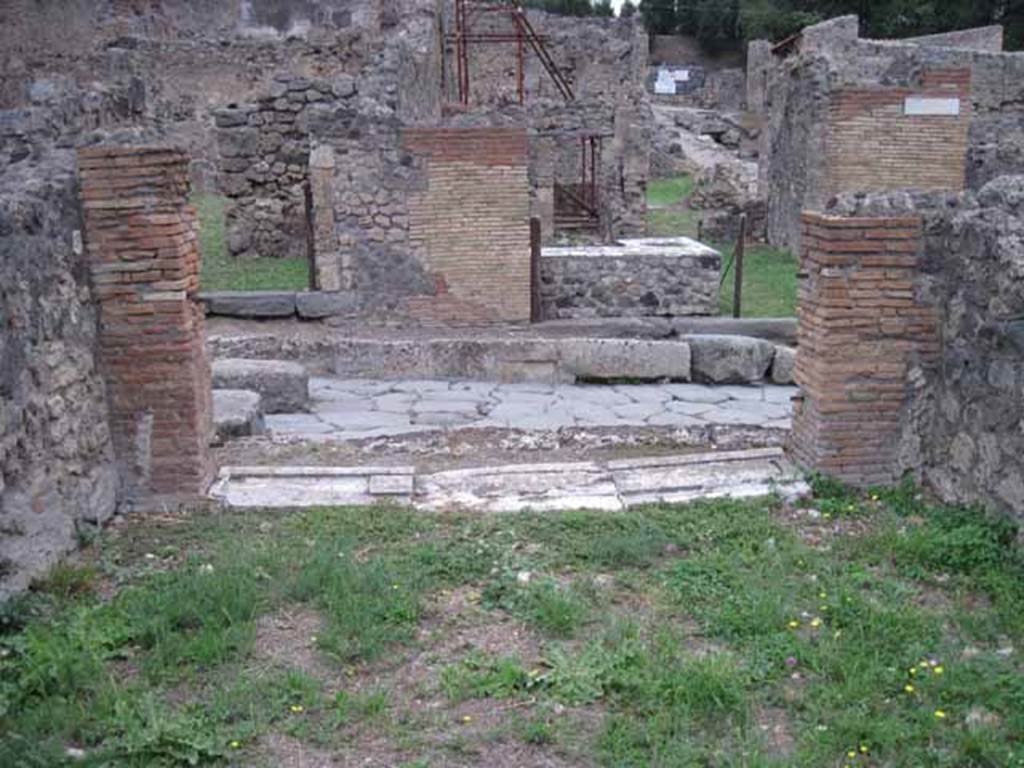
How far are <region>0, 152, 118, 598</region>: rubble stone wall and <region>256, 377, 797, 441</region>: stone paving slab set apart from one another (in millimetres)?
2168

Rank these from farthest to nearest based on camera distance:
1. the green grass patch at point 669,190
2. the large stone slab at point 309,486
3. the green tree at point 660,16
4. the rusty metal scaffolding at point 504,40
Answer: the green tree at point 660,16 < the green grass patch at point 669,190 < the rusty metal scaffolding at point 504,40 < the large stone slab at point 309,486

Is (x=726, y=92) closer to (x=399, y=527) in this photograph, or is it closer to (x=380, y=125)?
(x=380, y=125)

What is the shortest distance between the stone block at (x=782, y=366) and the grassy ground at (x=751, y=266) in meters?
2.08

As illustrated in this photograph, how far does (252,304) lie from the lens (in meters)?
10.2

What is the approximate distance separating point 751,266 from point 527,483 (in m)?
9.50

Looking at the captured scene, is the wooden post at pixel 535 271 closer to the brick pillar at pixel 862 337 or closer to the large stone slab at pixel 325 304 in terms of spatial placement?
the large stone slab at pixel 325 304

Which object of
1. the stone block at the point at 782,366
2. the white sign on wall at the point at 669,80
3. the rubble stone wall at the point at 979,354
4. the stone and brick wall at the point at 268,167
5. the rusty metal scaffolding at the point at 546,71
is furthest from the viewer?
the white sign on wall at the point at 669,80

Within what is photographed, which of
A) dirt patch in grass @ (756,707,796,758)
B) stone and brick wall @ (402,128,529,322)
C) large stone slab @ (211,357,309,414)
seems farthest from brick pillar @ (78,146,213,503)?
stone and brick wall @ (402,128,529,322)

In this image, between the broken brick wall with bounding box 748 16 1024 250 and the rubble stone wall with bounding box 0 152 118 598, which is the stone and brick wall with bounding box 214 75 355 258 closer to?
the broken brick wall with bounding box 748 16 1024 250

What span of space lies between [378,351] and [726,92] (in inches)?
1214

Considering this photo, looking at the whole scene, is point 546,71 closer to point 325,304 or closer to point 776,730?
point 325,304

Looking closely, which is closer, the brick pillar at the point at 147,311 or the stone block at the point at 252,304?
the brick pillar at the point at 147,311

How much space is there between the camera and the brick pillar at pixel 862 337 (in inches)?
194

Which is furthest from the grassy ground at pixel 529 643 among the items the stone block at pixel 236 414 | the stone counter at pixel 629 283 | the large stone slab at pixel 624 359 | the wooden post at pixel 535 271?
the stone counter at pixel 629 283
